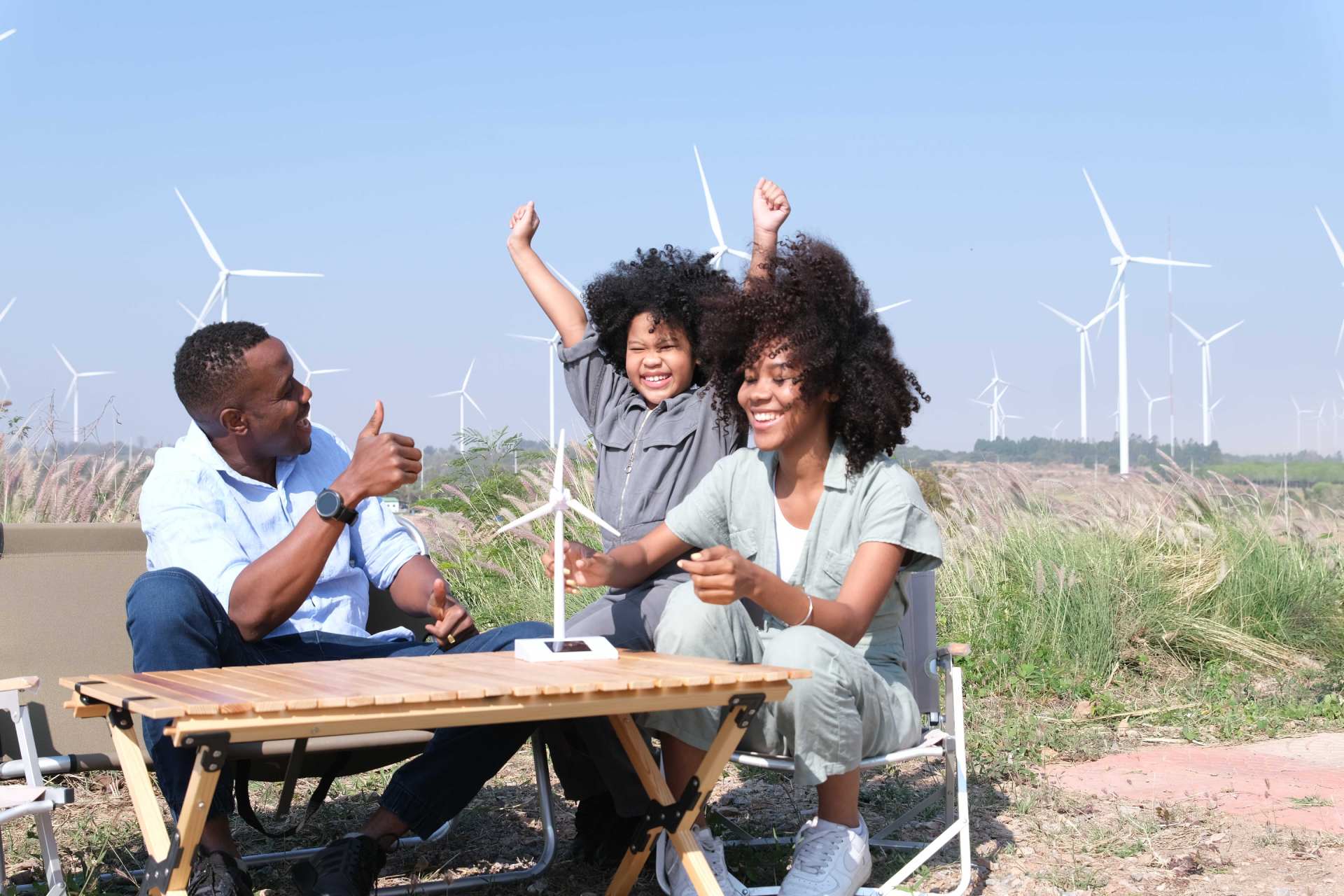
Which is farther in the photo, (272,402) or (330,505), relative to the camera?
(272,402)

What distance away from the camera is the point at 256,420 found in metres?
4.04

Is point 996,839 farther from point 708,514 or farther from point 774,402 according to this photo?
point 774,402

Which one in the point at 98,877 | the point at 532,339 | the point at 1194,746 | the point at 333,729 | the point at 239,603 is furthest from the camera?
the point at 532,339

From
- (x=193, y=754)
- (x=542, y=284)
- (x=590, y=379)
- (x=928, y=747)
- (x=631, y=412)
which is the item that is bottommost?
(x=928, y=747)

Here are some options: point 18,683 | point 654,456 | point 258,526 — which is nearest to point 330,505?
point 258,526

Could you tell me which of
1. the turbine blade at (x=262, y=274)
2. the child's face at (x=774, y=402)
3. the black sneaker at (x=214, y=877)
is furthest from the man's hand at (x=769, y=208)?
the turbine blade at (x=262, y=274)

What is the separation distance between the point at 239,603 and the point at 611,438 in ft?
4.57

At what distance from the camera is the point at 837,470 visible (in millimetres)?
3826

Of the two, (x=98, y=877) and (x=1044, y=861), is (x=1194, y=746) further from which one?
(x=98, y=877)

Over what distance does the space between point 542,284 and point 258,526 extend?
1483 millimetres

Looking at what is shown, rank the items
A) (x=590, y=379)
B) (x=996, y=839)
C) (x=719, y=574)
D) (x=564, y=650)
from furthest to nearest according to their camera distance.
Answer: (x=590, y=379)
(x=996, y=839)
(x=564, y=650)
(x=719, y=574)

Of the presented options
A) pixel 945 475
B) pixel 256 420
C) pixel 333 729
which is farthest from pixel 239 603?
pixel 945 475

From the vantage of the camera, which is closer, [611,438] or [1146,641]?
[611,438]

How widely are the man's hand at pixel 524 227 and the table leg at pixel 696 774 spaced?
2297 mm
